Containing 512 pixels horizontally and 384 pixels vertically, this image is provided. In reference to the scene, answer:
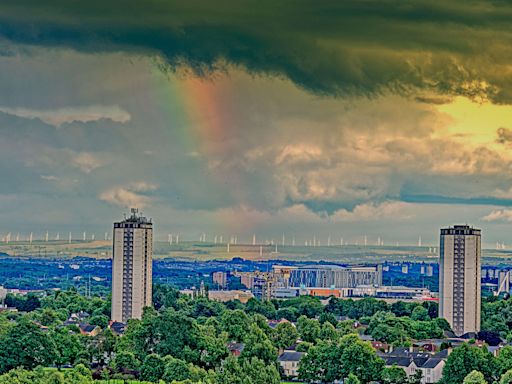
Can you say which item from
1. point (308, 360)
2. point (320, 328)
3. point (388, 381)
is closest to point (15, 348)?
point (308, 360)

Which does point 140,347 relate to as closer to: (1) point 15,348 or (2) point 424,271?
(1) point 15,348

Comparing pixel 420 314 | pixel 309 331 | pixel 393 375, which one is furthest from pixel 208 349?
pixel 420 314

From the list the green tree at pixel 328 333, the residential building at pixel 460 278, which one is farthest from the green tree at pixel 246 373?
the residential building at pixel 460 278

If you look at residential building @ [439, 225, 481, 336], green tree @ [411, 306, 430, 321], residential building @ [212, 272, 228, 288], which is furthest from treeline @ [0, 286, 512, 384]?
residential building @ [212, 272, 228, 288]

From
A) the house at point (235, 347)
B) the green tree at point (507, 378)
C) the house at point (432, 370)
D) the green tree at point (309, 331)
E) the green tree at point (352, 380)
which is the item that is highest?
the green tree at point (309, 331)

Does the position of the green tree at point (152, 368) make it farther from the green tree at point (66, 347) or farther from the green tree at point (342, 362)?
the green tree at point (342, 362)

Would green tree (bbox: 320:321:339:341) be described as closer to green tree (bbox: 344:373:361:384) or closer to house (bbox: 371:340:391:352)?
house (bbox: 371:340:391:352)
